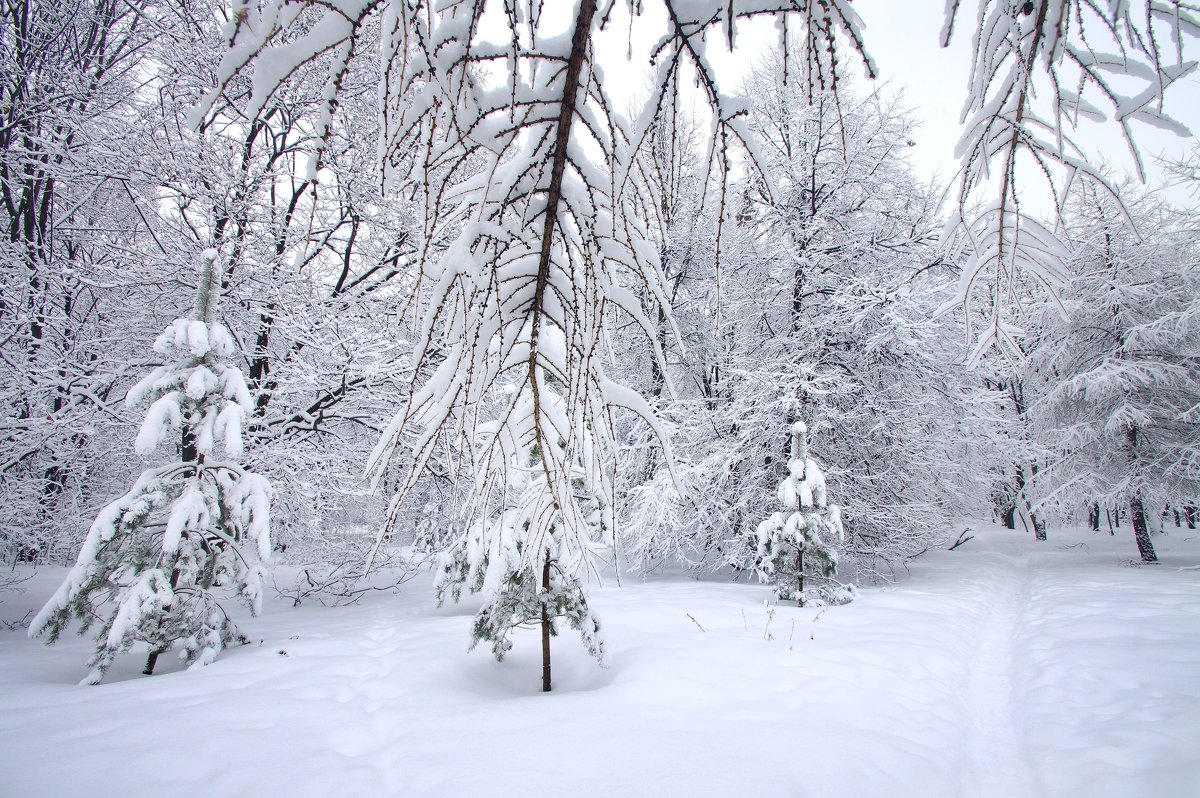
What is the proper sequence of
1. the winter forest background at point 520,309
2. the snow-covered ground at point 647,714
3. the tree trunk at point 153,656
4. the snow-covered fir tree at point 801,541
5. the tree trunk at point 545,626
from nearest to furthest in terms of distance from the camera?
the winter forest background at point 520,309 < the snow-covered ground at point 647,714 < the tree trunk at point 545,626 < the tree trunk at point 153,656 < the snow-covered fir tree at point 801,541

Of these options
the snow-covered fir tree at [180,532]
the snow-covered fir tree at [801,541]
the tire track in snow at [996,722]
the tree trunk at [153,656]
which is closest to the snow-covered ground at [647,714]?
the tire track in snow at [996,722]

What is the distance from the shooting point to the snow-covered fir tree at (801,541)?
6.82 metres

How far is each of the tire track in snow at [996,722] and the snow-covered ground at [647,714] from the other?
0.02 m

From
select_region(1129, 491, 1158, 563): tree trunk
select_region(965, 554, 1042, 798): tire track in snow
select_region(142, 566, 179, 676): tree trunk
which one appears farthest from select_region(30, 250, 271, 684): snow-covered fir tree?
select_region(1129, 491, 1158, 563): tree trunk

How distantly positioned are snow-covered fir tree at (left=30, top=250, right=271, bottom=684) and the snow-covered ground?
0.39 metres

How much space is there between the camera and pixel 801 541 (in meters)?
6.75

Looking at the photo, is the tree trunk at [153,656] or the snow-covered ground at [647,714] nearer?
the snow-covered ground at [647,714]

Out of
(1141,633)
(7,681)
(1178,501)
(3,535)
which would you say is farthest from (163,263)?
(1178,501)

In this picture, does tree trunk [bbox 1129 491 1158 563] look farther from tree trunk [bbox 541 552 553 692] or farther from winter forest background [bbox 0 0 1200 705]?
tree trunk [bbox 541 552 553 692]

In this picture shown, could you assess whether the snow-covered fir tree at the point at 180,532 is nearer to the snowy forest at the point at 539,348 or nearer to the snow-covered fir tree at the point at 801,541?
the snowy forest at the point at 539,348

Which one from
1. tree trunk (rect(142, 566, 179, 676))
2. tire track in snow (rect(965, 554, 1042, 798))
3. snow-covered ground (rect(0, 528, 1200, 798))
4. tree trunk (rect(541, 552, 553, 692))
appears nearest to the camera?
snow-covered ground (rect(0, 528, 1200, 798))

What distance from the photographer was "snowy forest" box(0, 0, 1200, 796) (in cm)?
104

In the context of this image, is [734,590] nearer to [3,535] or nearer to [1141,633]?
[1141,633]

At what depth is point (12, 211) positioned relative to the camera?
260 inches
